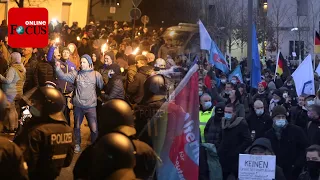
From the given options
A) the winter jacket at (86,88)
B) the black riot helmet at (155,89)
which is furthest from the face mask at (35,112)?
the winter jacket at (86,88)

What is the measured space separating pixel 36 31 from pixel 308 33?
1571 inches

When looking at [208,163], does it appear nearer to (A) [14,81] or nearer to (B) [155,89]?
(B) [155,89]

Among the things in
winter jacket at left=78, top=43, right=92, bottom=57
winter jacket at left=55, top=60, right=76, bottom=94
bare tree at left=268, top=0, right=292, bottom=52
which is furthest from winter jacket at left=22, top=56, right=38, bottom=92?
bare tree at left=268, top=0, right=292, bottom=52

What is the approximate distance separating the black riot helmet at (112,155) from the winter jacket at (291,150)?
4758mm

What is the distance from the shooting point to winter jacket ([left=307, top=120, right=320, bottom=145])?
866 cm

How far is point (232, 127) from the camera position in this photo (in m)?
8.64

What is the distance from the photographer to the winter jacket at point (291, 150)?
8461 millimetres

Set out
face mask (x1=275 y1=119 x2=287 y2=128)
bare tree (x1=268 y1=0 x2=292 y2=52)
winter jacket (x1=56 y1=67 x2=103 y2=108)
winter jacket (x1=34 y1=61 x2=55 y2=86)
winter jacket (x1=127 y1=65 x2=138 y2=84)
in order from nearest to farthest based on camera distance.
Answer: face mask (x1=275 y1=119 x2=287 y2=128), winter jacket (x1=56 y1=67 x2=103 y2=108), winter jacket (x1=34 y1=61 x2=55 y2=86), winter jacket (x1=127 y1=65 x2=138 y2=84), bare tree (x1=268 y1=0 x2=292 y2=52)

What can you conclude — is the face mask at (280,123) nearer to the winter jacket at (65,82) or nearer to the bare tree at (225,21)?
the winter jacket at (65,82)

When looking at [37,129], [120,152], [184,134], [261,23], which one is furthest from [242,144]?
[261,23]

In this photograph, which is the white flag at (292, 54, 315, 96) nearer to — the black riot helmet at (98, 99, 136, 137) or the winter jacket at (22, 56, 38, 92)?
the winter jacket at (22, 56, 38, 92)

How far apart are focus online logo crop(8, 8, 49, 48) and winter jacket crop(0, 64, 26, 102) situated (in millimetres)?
→ 897

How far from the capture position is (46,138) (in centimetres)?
568

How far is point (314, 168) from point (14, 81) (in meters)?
5.64
